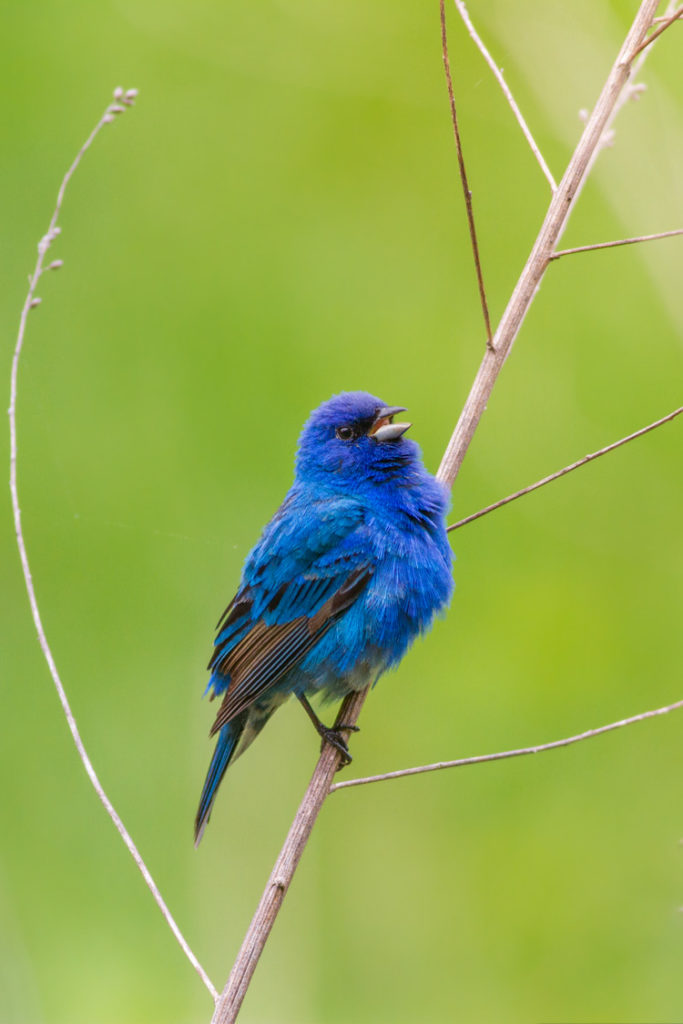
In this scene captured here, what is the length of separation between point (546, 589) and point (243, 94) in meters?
3.11

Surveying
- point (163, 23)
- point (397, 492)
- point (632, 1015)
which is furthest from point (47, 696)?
point (163, 23)

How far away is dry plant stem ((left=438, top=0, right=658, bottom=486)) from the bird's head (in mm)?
577

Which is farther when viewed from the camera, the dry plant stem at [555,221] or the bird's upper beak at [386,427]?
the bird's upper beak at [386,427]

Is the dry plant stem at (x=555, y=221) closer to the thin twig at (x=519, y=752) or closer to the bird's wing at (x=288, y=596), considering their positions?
the bird's wing at (x=288, y=596)

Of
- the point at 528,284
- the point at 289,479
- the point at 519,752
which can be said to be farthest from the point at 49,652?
the point at 289,479

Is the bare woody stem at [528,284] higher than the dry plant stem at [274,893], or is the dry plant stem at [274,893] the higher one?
the bare woody stem at [528,284]

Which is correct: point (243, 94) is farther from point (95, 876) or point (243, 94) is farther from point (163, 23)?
point (95, 876)

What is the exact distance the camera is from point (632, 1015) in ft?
13.4

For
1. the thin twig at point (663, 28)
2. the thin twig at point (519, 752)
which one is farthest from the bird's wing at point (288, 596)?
the thin twig at point (663, 28)

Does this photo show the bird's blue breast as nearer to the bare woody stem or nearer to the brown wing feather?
the brown wing feather

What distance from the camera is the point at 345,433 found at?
355 cm

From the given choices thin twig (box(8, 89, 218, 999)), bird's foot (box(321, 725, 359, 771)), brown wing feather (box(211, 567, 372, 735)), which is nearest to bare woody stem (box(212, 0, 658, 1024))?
bird's foot (box(321, 725, 359, 771))

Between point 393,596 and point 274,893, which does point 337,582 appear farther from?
point 274,893

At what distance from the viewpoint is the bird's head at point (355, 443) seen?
3.48m
